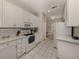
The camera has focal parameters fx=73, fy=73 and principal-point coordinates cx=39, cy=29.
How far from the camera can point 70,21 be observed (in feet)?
7.73

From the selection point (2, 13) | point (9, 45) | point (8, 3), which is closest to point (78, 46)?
point (9, 45)

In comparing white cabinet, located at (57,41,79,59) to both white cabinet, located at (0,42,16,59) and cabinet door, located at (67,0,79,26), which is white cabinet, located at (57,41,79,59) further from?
white cabinet, located at (0,42,16,59)

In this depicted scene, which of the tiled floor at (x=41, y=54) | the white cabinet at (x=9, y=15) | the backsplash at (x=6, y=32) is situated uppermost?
the white cabinet at (x=9, y=15)

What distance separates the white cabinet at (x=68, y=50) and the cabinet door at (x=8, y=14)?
194 cm

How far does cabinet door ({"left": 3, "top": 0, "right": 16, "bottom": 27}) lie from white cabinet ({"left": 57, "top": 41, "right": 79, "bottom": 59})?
1.94 meters

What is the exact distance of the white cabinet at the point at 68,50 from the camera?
79.6 inches

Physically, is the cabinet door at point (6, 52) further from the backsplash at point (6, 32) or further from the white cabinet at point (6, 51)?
the backsplash at point (6, 32)

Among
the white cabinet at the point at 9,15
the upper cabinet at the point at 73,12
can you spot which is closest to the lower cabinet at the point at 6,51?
the white cabinet at the point at 9,15

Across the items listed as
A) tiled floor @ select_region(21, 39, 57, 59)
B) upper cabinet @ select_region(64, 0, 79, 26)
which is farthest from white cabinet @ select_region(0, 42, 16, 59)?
upper cabinet @ select_region(64, 0, 79, 26)

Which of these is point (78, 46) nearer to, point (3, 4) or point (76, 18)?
point (76, 18)

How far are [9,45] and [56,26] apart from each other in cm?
309

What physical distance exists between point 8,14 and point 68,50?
2311mm

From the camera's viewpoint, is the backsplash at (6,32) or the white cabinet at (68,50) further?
the backsplash at (6,32)

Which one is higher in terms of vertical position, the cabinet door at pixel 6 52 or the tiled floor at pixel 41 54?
the cabinet door at pixel 6 52
